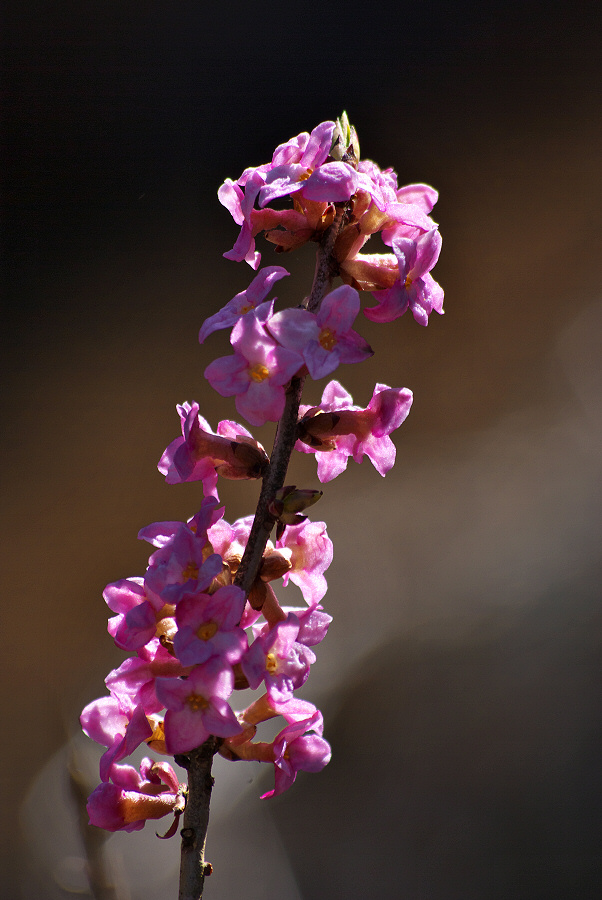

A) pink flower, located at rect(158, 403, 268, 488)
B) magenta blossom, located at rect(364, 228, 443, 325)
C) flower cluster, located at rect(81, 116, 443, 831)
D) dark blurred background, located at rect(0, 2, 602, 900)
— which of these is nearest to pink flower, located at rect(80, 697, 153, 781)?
flower cluster, located at rect(81, 116, 443, 831)

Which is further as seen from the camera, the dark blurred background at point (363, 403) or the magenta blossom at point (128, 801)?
the dark blurred background at point (363, 403)

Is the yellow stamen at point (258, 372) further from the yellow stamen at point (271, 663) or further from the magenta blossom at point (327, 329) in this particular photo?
the yellow stamen at point (271, 663)

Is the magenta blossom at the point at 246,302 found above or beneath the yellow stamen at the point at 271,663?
above

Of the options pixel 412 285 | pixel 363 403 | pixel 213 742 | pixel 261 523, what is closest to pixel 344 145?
pixel 412 285

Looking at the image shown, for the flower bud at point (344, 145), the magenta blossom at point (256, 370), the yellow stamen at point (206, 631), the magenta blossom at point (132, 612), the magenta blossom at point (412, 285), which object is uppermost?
the flower bud at point (344, 145)

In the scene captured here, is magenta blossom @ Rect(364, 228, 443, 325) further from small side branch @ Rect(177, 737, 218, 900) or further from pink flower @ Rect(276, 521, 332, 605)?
small side branch @ Rect(177, 737, 218, 900)

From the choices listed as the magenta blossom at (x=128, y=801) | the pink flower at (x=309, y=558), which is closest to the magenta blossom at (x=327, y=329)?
the pink flower at (x=309, y=558)
